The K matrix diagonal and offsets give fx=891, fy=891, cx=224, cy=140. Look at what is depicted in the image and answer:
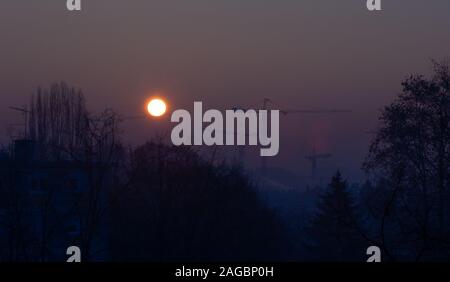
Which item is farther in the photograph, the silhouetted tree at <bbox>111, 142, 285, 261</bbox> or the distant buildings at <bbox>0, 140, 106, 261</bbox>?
the silhouetted tree at <bbox>111, 142, 285, 261</bbox>

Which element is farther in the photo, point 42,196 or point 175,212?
point 175,212

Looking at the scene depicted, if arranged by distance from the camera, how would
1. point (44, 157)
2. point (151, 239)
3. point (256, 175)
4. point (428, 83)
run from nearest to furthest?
1. point (428, 83)
2. point (44, 157)
3. point (151, 239)
4. point (256, 175)

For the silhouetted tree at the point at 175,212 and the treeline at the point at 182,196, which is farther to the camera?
the silhouetted tree at the point at 175,212

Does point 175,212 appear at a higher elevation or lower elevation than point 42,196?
lower

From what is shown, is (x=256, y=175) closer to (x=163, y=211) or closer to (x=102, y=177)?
(x=163, y=211)

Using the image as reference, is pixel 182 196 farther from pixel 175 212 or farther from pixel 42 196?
pixel 42 196

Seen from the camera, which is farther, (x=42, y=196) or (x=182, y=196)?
(x=182, y=196)

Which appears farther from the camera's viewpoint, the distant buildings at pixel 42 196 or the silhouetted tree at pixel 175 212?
the silhouetted tree at pixel 175 212

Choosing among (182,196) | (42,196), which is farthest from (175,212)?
(42,196)

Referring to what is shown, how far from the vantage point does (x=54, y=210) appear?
127ft

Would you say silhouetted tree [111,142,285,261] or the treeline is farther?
silhouetted tree [111,142,285,261]
